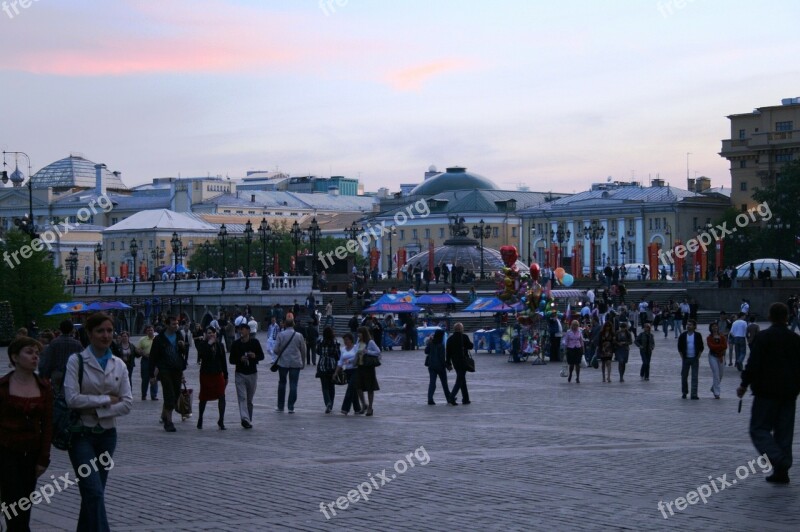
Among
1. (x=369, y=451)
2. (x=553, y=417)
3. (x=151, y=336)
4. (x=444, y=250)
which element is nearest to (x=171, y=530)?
(x=369, y=451)

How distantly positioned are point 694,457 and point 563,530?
479 centimetres

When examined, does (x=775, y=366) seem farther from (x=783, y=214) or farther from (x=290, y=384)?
(x=783, y=214)

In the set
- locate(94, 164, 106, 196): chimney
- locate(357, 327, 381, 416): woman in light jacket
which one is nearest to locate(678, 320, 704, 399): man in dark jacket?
locate(357, 327, 381, 416): woman in light jacket

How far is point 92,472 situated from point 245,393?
9451mm

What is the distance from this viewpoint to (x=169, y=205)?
526ft

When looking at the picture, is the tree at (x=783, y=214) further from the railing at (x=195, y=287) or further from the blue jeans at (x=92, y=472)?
the blue jeans at (x=92, y=472)

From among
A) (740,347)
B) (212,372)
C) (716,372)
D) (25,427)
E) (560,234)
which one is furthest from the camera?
(560,234)

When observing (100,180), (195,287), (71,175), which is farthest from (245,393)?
(71,175)

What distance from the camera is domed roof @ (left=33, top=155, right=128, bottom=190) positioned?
18152 cm

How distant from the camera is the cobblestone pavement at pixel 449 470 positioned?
36.3 ft

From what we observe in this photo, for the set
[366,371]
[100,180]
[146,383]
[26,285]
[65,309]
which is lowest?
[146,383]

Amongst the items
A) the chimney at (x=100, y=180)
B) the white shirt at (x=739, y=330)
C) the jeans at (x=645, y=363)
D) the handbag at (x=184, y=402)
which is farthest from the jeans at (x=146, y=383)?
the chimney at (x=100, y=180)

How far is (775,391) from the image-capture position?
42.0 ft

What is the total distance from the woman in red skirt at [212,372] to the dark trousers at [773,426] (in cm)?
823
